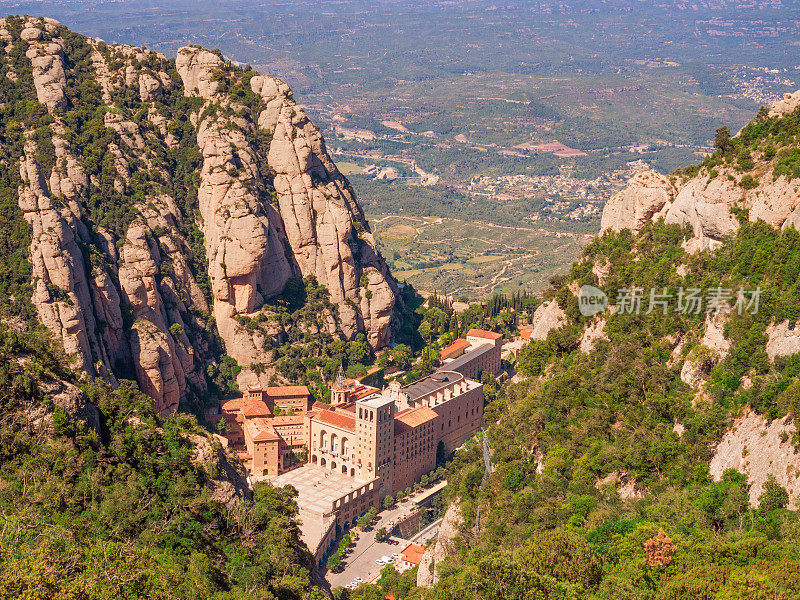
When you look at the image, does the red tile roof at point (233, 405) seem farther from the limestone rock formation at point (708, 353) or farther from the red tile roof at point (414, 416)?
the limestone rock formation at point (708, 353)

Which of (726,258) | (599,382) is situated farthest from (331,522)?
(726,258)

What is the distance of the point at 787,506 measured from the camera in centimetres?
3541

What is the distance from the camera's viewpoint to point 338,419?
77375mm

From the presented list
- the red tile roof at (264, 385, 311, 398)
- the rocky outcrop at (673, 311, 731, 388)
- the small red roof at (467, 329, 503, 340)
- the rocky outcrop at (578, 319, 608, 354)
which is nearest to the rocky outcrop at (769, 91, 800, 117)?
the rocky outcrop at (673, 311, 731, 388)

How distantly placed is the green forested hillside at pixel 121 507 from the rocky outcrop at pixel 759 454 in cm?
1828

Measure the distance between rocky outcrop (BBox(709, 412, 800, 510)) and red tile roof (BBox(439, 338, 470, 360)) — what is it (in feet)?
178

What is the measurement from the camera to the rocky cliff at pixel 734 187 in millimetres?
44938

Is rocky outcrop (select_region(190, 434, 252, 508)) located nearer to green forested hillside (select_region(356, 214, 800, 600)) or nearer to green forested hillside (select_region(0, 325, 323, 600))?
green forested hillside (select_region(0, 325, 323, 600))

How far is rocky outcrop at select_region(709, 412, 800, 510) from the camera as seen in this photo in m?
35.8

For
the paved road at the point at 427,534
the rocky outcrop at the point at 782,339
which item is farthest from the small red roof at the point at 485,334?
the rocky outcrop at the point at 782,339

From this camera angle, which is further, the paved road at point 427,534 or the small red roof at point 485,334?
the small red roof at point 485,334

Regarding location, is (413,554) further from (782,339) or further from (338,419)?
(782,339)

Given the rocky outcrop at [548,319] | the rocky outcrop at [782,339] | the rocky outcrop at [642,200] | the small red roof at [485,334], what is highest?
the rocky outcrop at [642,200]

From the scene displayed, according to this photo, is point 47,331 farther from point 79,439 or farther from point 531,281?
point 531,281
